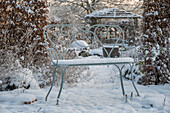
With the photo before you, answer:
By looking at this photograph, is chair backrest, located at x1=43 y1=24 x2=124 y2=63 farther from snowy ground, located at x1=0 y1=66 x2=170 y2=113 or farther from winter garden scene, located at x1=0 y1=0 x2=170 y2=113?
snowy ground, located at x1=0 y1=66 x2=170 y2=113

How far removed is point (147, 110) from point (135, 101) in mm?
334

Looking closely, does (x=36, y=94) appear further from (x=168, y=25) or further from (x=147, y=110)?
(x=168, y=25)

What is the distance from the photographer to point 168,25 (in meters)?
3.84

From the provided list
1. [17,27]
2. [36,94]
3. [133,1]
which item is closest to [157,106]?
[36,94]

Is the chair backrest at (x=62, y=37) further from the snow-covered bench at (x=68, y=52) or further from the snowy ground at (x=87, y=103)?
the snowy ground at (x=87, y=103)

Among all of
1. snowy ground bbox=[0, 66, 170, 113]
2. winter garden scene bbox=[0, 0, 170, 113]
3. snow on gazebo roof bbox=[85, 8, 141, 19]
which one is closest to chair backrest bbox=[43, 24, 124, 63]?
winter garden scene bbox=[0, 0, 170, 113]

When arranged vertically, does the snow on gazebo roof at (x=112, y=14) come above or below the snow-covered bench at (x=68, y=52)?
above

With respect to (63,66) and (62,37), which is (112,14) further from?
(63,66)

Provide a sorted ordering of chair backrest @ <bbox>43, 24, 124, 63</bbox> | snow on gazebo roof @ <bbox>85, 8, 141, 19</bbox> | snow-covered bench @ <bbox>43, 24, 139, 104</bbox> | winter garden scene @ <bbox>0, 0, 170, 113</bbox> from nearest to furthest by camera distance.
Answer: snow-covered bench @ <bbox>43, 24, 139, 104</bbox> → winter garden scene @ <bbox>0, 0, 170, 113</bbox> → chair backrest @ <bbox>43, 24, 124, 63</bbox> → snow on gazebo roof @ <bbox>85, 8, 141, 19</bbox>

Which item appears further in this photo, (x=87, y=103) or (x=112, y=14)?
(x=112, y=14)

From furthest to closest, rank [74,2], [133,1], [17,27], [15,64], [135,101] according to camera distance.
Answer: [74,2], [133,1], [17,27], [15,64], [135,101]

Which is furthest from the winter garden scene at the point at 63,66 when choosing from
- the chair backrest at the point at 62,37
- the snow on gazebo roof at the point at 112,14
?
the snow on gazebo roof at the point at 112,14

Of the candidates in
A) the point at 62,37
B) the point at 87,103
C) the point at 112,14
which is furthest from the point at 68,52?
the point at 112,14

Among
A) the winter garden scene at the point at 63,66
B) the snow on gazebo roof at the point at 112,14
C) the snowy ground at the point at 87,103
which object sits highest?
the snow on gazebo roof at the point at 112,14
